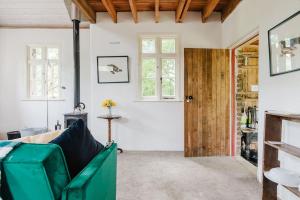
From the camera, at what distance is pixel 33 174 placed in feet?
3.39

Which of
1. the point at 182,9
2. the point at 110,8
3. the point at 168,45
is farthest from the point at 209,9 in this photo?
the point at 110,8

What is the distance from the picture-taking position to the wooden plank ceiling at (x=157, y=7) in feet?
13.1

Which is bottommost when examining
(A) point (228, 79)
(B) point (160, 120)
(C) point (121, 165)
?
(C) point (121, 165)

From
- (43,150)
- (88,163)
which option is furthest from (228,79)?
(43,150)

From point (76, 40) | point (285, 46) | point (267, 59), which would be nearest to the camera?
point (285, 46)

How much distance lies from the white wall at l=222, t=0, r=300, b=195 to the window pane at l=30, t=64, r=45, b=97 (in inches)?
166

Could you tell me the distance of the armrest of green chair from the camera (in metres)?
1.07

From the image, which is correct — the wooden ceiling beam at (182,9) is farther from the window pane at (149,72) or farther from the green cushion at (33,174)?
the green cushion at (33,174)

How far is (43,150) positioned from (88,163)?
0.41 m

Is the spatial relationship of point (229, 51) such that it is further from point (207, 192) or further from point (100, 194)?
point (100, 194)

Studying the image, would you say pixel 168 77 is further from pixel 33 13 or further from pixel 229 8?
pixel 33 13

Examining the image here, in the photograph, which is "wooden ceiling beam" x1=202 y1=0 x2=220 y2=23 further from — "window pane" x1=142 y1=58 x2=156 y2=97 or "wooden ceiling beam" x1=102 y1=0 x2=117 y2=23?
"wooden ceiling beam" x1=102 y1=0 x2=117 y2=23

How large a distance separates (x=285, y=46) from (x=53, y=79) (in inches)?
182

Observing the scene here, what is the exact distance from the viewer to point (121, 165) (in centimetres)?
366
